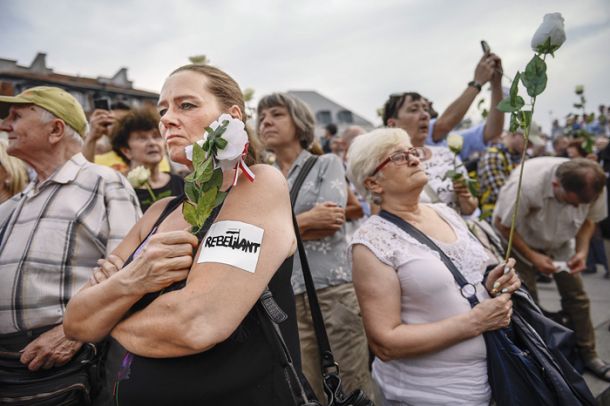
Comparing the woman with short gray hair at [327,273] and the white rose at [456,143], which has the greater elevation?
the white rose at [456,143]

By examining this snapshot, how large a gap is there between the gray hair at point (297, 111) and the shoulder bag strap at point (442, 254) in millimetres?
1074

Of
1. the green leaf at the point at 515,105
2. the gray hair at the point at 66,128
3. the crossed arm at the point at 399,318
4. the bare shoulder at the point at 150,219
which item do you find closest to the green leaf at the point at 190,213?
the bare shoulder at the point at 150,219

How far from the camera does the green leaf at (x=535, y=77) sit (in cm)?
138

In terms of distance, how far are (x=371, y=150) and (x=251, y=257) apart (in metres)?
1.25

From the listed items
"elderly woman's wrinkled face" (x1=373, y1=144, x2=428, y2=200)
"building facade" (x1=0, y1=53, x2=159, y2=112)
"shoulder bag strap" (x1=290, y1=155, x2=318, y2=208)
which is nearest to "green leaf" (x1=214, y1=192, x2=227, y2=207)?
"elderly woman's wrinkled face" (x1=373, y1=144, x2=428, y2=200)

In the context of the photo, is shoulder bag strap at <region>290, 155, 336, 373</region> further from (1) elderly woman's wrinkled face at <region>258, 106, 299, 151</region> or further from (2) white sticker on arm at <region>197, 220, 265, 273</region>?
(1) elderly woman's wrinkled face at <region>258, 106, 299, 151</region>

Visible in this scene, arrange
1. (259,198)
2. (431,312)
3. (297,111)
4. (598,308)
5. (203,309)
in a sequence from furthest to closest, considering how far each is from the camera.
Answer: (598,308) < (297,111) < (431,312) < (259,198) < (203,309)

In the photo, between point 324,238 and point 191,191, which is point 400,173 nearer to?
point 324,238

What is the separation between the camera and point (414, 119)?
3.13m

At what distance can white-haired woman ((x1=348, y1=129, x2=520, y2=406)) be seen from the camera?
1.68 metres

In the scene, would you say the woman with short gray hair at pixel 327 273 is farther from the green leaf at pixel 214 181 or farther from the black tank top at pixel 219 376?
the green leaf at pixel 214 181

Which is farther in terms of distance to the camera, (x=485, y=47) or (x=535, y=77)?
(x=485, y=47)

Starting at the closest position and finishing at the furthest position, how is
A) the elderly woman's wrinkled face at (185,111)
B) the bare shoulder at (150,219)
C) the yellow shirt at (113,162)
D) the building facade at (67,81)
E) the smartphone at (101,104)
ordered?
the elderly woman's wrinkled face at (185,111), the bare shoulder at (150,219), the smartphone at (101,104), the yellow shirt at (113,162), the building facade at (67,81)

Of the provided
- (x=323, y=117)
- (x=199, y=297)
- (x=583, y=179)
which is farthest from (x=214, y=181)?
(x=323, y=117)
